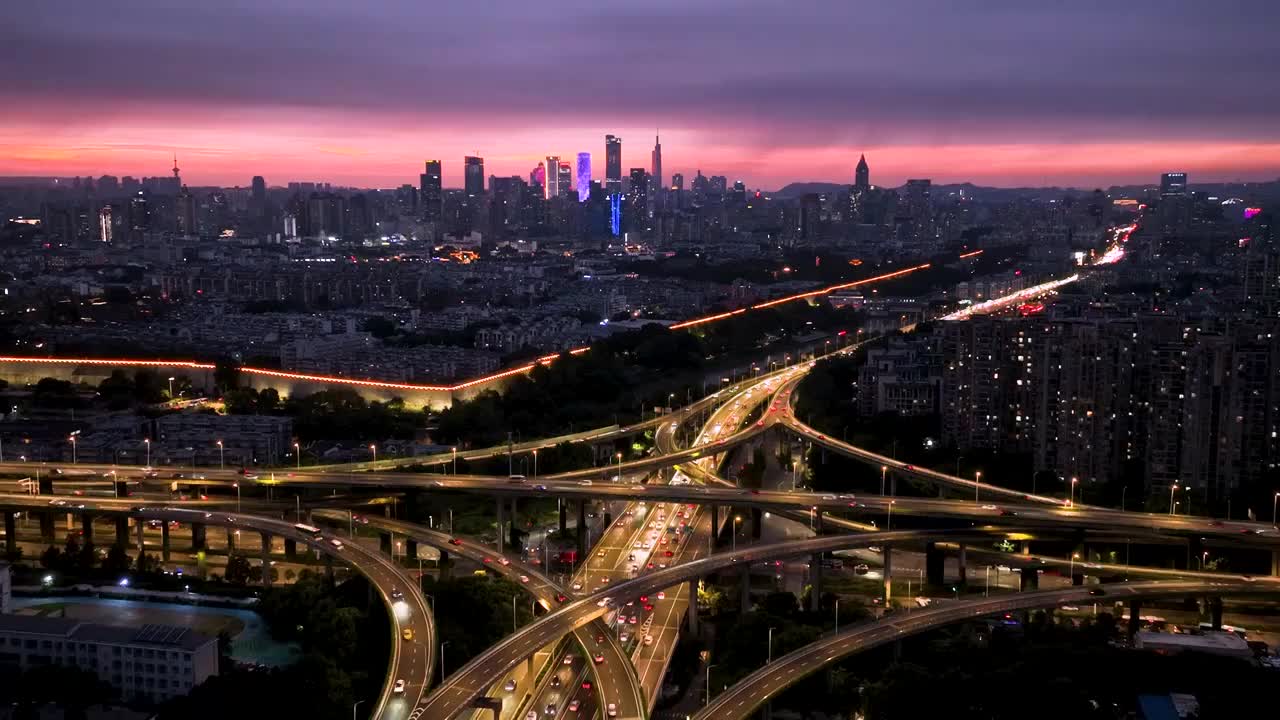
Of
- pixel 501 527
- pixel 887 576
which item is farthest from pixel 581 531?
pixel 887 576

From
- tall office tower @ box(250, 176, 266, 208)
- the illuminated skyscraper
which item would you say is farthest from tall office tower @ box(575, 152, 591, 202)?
tall office tower @ box(250, 176, 266, 208)

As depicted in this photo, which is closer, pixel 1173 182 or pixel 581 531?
pixel 581 531

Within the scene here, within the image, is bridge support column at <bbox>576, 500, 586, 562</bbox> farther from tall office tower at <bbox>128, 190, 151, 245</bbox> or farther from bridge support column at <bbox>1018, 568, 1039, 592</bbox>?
tall office tower at <bbox>128, 190, 151, 245</bbox>

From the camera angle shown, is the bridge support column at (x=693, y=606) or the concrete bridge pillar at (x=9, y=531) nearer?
the bridge support column at (x=693, y=606)

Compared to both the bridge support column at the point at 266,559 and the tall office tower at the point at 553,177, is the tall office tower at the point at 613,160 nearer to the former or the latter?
the tall office tower at the point at 553,177

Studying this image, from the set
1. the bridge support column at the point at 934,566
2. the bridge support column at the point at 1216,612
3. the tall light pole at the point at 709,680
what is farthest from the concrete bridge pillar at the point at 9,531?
the bridge support column at the point at 1216,612

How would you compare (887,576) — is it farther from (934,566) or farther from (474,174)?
(474,174)
